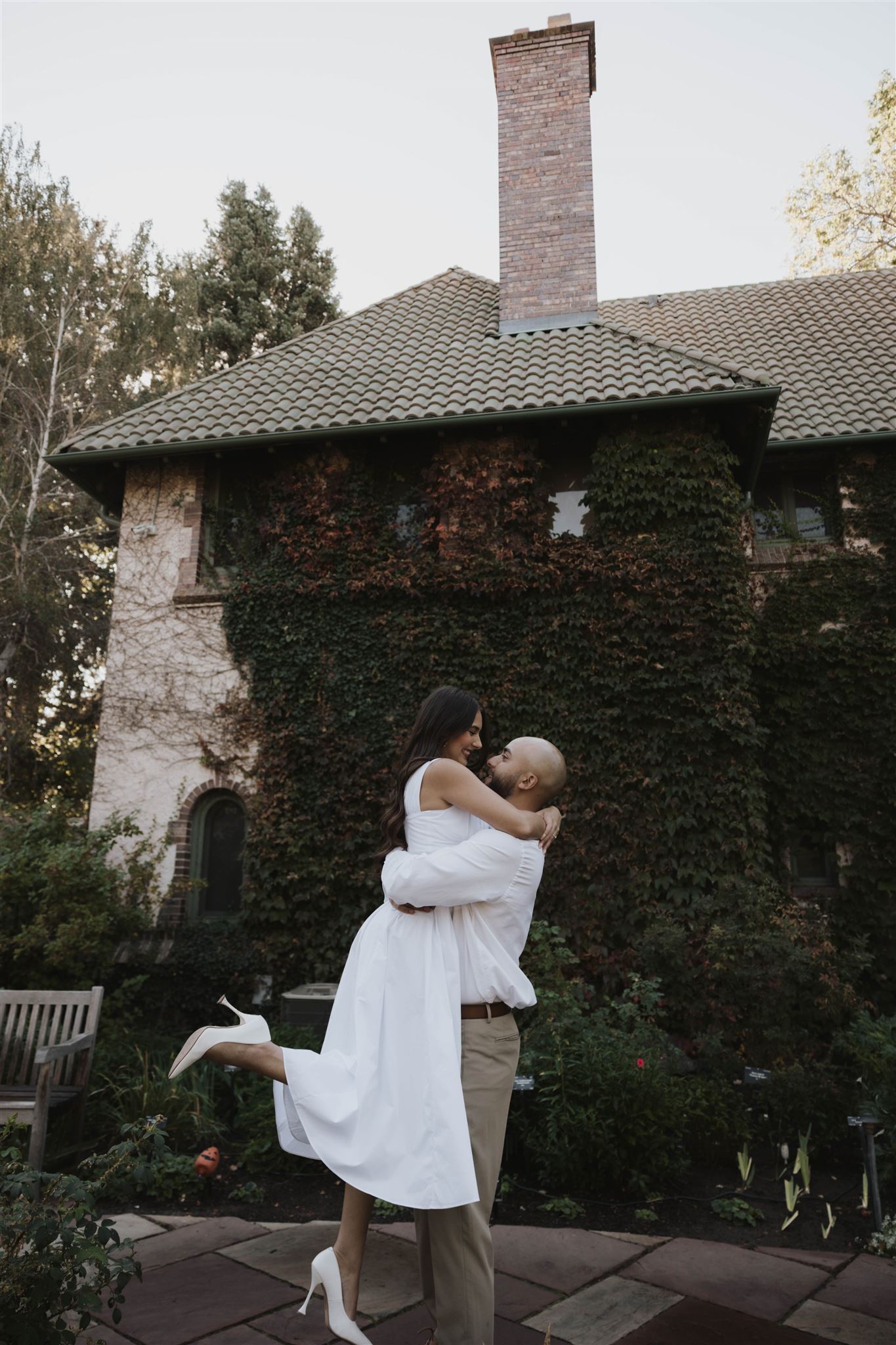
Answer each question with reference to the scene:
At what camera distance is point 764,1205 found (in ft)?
16.2

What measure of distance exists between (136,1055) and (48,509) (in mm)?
14177

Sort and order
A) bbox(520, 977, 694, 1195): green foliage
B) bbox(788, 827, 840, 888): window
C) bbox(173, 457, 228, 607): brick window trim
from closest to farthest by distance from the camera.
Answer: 1. bbox(520, 977, 694, 1195): green foliage
2. bbox(788, 827, 840, 888): window
3. bbox(173, 457, 228, 607): brick window trim

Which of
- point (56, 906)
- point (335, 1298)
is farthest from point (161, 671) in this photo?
point (335, 1298)

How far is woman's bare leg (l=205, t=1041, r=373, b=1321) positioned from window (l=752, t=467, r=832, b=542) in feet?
28.9

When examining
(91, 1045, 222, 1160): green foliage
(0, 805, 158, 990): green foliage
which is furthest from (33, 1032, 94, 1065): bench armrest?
(0, 805, 158, 990): green foliage

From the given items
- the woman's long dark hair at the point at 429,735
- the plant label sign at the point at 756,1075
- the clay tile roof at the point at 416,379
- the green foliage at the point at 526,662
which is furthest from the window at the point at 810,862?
the woman's long dark hair at the point at 429,735

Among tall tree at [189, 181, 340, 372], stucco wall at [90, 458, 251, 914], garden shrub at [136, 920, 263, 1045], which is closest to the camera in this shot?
garden shrub at [136, 920, 263, 1045]

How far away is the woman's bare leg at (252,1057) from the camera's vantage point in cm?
265

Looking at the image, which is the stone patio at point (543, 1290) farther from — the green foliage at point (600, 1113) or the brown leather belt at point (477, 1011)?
the brown leather belt at point (477, 1011)

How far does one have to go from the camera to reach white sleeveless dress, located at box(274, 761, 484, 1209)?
8.19 ft

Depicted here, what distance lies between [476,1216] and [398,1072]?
1.47 feet

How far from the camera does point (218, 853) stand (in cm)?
938

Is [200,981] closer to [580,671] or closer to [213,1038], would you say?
[580,671]

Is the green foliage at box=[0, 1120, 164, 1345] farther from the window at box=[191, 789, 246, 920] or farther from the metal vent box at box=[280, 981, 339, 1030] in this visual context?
the window at box=[191, 789, 246, 920]
